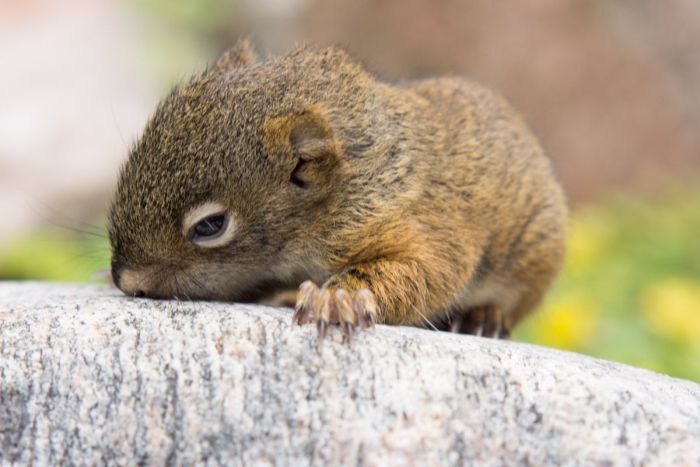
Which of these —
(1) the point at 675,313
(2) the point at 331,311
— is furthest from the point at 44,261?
(2) the point at 331,311

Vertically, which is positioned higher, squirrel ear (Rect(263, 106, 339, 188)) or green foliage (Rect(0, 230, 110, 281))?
green foliage (Rect(0, 230, 110, 281))

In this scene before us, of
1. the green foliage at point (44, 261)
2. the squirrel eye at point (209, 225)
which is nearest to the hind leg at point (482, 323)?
the squirrel eye at point (209, 225)

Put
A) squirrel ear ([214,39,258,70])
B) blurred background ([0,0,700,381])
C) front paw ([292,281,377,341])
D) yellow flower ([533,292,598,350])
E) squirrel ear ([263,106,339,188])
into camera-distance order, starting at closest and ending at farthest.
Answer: front paw ([292,281,377,341]), squirrel ear ([263,106,339,188]), squirrel ear ([214,39,258,70]), yellow flower ([533,292,598,350]), blurred background ([0,0,700,381])

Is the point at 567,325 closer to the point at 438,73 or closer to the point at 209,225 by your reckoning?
the point at 209,225

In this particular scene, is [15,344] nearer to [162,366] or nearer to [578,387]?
[162,366]

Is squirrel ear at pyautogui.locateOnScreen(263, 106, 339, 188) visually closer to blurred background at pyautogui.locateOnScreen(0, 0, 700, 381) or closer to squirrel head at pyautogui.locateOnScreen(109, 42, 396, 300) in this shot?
squirrel head at pyautogui.locateOnScreen(109, 42, 396, 300)

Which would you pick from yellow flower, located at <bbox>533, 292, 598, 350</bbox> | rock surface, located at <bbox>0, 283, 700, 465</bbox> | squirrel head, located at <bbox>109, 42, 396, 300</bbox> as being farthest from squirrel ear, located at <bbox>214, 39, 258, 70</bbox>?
yellow flower, located at <bbox>533, 292, 598, 350</bbox>
